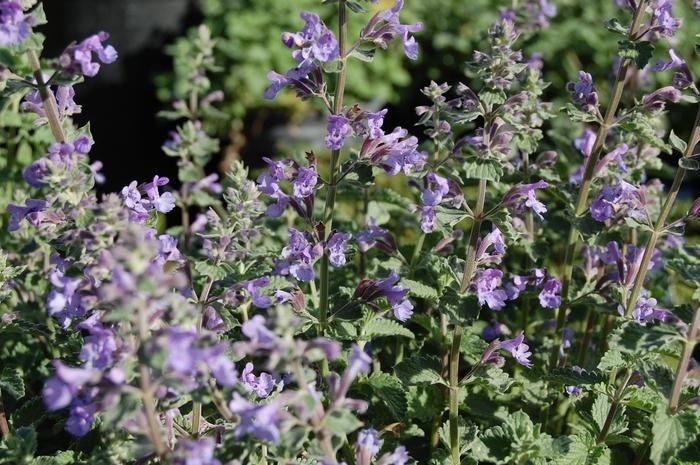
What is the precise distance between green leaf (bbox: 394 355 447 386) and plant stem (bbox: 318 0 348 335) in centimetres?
33

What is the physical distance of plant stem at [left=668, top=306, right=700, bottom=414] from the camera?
2402mm

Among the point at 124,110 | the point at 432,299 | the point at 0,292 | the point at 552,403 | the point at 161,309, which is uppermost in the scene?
the point at 161,309

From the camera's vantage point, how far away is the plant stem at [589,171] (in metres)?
2.95

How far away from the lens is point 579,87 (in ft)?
10.1

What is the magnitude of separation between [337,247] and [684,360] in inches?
46.7

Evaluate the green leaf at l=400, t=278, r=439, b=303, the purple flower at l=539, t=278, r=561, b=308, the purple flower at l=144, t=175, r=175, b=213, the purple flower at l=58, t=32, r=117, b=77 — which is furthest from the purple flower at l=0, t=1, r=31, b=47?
the purple flower at l=539, t=278, r=561, b=308

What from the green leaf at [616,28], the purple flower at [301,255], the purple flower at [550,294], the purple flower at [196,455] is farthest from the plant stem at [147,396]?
the green leaf at [616,28]

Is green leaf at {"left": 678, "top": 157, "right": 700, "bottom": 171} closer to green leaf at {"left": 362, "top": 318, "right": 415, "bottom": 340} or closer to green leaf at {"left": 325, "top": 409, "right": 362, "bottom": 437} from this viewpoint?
green leaf at {"left": 362, "top": 318, "right": 415, "bottom": 340}

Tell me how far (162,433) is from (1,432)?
108 cm

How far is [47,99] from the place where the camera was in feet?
7.60

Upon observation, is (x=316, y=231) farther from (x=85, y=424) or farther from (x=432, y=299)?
(x=85, y=424)

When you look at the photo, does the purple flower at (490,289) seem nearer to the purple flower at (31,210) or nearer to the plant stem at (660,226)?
→ the plant stem at (660,226)

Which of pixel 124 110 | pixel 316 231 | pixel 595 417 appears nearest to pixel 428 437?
pixel 595 417

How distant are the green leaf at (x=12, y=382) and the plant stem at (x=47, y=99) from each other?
3.05 feet
